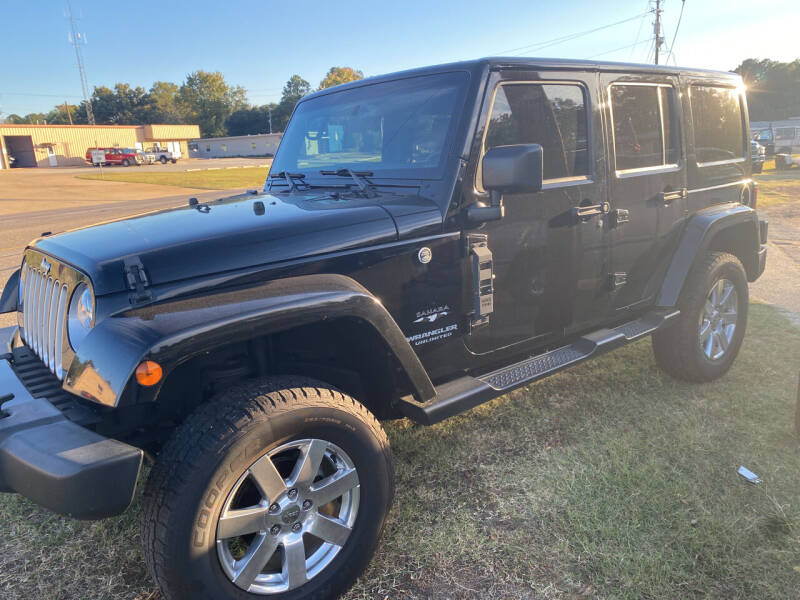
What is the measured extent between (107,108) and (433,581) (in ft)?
351

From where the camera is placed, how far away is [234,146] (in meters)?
73.4

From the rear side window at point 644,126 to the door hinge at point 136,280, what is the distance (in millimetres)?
2754

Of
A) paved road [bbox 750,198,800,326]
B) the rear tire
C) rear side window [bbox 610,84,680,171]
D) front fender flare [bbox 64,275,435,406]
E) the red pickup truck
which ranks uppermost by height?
the red pickup truck

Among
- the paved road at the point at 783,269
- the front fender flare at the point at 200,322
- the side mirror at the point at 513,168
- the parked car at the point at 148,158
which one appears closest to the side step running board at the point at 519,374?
the front fender flare at the point at 200,322

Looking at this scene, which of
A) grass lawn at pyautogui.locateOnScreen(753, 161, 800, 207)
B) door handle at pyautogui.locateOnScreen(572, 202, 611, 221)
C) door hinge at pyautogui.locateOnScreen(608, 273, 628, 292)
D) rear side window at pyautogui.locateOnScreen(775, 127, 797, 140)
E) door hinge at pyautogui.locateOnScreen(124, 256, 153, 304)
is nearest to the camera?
door hinge at pyautogui.locateOnScreen(124, 256, 153, 304)

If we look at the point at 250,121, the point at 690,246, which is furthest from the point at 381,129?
the point at 250,121

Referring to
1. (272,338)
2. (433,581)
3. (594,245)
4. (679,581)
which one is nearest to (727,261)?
(594,245)

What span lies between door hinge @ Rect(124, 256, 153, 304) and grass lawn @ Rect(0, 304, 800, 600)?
4.24 feet

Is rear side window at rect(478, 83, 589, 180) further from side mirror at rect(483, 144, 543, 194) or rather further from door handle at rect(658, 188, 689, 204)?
door handle at rect(658, 188, 689, 204)

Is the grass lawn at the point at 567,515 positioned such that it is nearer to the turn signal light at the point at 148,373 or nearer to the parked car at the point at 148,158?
the turn signal light at the point at 148,373

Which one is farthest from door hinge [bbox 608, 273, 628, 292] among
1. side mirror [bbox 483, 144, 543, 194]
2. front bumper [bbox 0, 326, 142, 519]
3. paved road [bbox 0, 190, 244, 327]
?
paved road [bbox 0, 190, 244, 327]

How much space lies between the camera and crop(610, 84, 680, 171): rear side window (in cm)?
347

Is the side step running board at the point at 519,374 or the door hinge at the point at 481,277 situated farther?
the door hinge at the point at 481,277

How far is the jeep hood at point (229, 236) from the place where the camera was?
2.07 meters
